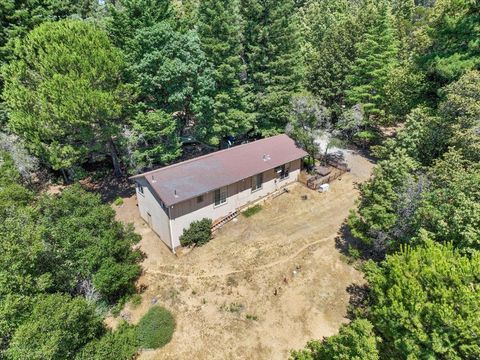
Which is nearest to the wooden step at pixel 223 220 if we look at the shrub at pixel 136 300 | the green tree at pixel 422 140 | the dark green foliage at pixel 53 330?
the shrub at pixel 136 300

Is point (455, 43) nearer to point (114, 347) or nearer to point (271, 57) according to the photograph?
point (271, 57)

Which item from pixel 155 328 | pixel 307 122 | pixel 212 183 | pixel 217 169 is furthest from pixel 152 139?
pixel 155 328

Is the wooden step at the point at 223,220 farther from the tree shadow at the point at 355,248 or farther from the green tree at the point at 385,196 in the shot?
the green tree at the point at 385,196

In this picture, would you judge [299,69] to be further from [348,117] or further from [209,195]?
[209,195]

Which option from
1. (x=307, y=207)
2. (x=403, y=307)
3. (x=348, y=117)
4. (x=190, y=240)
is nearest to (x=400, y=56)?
(x=348, y=117)

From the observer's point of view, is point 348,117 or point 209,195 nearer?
point 209,195

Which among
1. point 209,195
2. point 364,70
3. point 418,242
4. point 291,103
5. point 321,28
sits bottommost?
point 209,195

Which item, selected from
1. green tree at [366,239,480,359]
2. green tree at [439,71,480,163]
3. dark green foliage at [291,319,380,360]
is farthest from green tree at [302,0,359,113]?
dark green foliage at [291,319,380,360]
